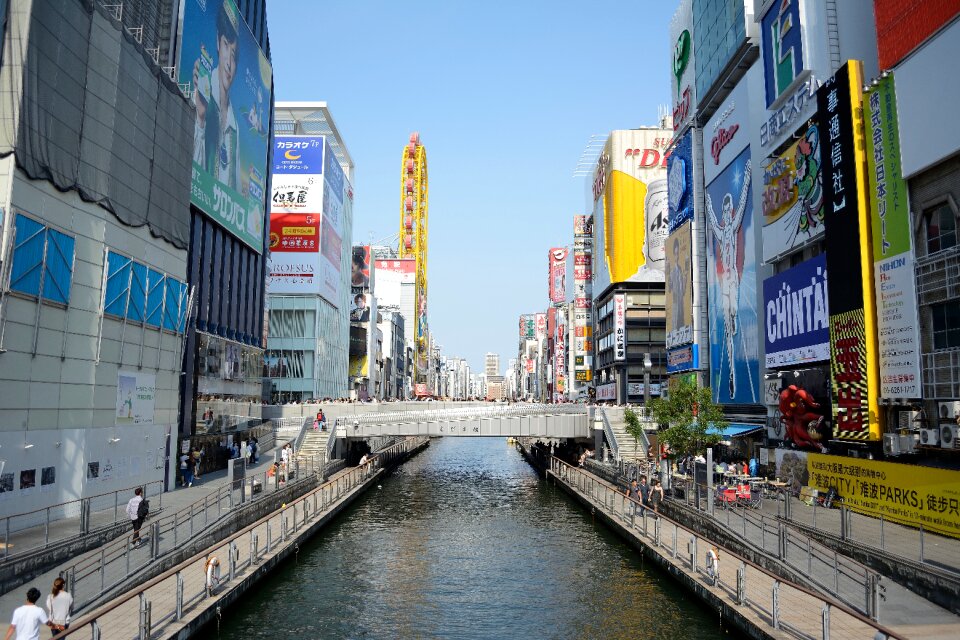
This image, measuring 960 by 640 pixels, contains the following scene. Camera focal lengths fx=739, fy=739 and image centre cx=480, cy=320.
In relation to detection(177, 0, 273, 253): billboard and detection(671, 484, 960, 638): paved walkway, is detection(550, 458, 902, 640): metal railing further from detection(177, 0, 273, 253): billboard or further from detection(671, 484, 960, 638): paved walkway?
detection(177, 0, 273, 253): billboard

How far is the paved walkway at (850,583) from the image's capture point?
15.5 meters

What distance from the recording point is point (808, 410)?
3541 cm

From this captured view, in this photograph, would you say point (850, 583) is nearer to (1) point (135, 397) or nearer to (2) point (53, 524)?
(2) point (53, 524)

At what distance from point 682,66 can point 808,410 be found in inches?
1702

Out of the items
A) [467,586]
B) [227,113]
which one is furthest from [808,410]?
[227,113]

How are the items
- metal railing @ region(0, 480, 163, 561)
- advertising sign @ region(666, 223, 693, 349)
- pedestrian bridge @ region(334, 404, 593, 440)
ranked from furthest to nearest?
1. advertising sign @ region(666, 223, 693, 349)
2. pedestrian bridge @ region(334, 404, 593, 440)
3. metal railing @ region(0, 480, 163, 561)

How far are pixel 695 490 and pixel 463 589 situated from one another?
10568 mm

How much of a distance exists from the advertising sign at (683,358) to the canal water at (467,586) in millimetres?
25840

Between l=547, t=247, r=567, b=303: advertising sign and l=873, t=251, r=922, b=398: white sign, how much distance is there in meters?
135

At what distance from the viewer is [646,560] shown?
87.9ft

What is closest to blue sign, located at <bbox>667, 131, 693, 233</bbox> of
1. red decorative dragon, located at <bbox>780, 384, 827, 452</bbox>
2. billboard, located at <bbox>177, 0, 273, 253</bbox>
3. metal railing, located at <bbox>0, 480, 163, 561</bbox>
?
red decorative dragon, located at <bbox>780, 384, 827, 452</bbox>

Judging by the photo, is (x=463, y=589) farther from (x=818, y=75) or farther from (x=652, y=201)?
(x=652, y=201)

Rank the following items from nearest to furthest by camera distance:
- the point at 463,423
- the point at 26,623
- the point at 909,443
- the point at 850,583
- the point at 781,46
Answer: the point at 26,623 < the point at 850,583 < the point at 909,443 < the point at 781,46 < the point at 463,423

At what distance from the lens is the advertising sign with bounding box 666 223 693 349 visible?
63.5 m
